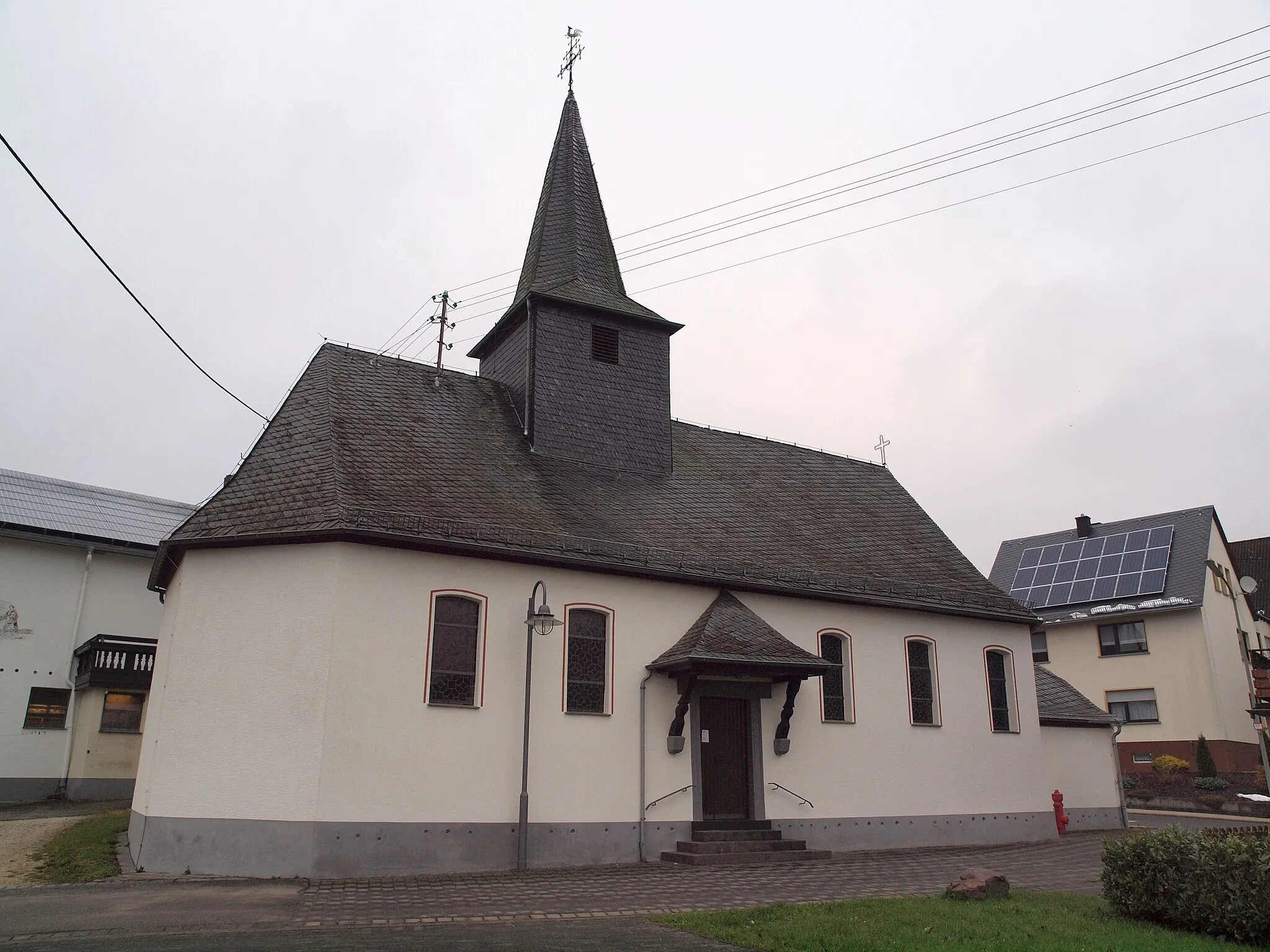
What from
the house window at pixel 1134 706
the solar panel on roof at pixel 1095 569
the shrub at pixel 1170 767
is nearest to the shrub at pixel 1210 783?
the shrub at pixel 1170 767

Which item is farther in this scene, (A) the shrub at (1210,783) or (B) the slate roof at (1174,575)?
(B) the slate roof at (1174,575)

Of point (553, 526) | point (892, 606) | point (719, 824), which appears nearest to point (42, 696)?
point (553, 526)

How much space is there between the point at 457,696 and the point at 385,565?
2.17 m

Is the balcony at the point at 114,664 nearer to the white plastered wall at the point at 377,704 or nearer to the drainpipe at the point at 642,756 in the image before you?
the white plastered wall at the point at 377,704

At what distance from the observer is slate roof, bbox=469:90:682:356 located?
19641 mm

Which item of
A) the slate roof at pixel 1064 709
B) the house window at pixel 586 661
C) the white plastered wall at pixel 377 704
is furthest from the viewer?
the slate roof at pixel 1064 709

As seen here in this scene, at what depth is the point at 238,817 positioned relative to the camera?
12539 millimetres

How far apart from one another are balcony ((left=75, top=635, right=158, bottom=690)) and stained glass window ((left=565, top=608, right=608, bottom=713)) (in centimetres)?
1299

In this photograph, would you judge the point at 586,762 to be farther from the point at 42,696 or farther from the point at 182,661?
the point at 42,696

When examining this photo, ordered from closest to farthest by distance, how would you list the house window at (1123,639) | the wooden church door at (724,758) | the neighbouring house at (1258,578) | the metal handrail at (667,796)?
the metal handrail at (667,796), the wooden church door at (724,758), the house window at (1123,639), the neighbouring house at (1258,578)

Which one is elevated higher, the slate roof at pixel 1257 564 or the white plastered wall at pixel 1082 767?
the slate roof at pixel 1257 564

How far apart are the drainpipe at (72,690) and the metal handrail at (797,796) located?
55.7 ft

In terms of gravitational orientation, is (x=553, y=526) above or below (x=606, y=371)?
below

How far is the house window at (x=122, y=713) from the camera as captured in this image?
23.1 metres
